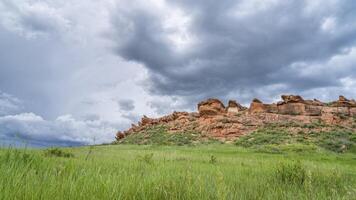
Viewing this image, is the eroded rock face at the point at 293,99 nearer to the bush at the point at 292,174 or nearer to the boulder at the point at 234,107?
the boulder at the point at 234,107

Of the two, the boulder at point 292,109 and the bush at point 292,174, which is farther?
the boulder at point 292,109

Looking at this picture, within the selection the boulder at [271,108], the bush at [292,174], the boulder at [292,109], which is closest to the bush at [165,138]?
the boulder at [271,108]

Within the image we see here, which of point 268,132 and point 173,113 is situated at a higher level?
point 173,113

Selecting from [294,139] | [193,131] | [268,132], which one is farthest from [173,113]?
[294,139]

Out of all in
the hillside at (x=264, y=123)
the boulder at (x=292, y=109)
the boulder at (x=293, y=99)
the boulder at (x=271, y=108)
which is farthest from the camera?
the boulder at (x=293, y=99)

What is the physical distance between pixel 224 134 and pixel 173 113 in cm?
3592

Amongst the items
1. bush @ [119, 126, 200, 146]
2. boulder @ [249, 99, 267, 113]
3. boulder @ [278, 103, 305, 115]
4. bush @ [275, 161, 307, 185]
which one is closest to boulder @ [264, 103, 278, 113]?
boulder @ [249, 99, 267, 113]

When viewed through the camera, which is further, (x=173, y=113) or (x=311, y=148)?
(x=173, y=113)

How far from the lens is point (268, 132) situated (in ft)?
211

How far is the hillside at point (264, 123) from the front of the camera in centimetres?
6184

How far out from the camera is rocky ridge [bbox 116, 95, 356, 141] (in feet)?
237

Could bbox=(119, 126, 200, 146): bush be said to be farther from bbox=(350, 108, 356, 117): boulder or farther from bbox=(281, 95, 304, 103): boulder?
bbox=(350, 108, 356, 117): boulder

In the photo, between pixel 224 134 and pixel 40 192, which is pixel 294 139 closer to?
pixel 224 134

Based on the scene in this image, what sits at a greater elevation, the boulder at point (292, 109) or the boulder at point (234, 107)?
the boulder at point (234, 107)
